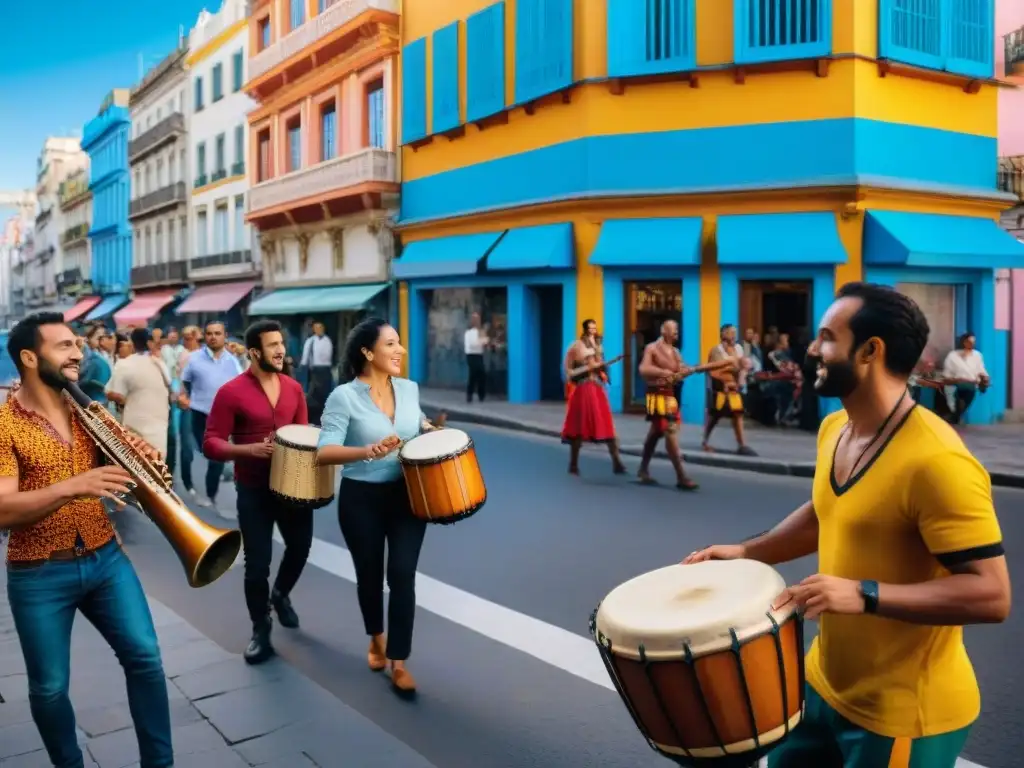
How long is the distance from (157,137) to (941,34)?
35338 mm

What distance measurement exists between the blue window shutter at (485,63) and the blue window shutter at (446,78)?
561mm

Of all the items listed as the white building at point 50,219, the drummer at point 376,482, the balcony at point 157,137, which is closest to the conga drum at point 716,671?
the drummer at point 376,482

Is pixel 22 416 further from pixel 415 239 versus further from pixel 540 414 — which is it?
pixel 415 239

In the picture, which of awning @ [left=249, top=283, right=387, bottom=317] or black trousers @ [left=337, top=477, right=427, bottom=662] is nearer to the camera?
black trousers @ [left=337, top=477, right=427, bottom=662]

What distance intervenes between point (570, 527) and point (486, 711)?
3.95 metres

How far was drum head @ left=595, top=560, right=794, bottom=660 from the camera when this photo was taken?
6.94 ft

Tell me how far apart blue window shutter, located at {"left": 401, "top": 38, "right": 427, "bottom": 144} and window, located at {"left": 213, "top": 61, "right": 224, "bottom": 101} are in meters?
15.1

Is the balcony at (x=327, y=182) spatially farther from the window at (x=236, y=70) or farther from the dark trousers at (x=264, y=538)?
the dark trousers at (x=264, y=538)

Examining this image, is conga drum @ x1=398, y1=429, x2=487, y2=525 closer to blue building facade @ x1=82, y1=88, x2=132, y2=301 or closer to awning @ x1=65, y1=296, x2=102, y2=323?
blue building facade @ x1=82, y1=88, x2=132, y2=301

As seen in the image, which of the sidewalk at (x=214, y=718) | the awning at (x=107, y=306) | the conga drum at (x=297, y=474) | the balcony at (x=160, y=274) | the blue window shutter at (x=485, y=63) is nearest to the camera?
the sidewalk at (x=214, y=718)

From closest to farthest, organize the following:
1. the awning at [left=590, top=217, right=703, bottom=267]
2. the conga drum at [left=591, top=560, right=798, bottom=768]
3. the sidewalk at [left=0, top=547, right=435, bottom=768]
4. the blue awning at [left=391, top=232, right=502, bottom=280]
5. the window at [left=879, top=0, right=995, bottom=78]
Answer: the conga drum at [left=591, top=560, right=798, bottom=768]
the sidewalk at [left=0, top=547, right=435, bottom=768]
the window at [left=879, top=0, right=995, bottom=78]
the awning at [left=590, top=217, right=703, bottom=267]
the blue awning at [left=391, top=232, right=502, bottom=280]

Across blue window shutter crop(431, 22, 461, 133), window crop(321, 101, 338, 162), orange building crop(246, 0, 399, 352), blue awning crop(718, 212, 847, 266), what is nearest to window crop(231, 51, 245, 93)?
orange building crop(246, 0, 399, 352)

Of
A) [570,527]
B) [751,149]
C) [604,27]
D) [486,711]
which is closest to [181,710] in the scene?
[486,711]

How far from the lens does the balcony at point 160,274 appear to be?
40.3 metres
